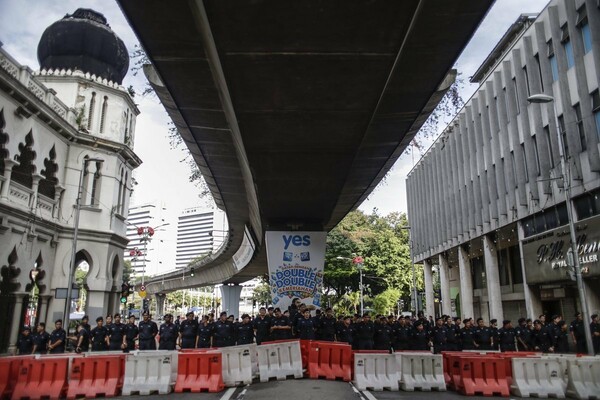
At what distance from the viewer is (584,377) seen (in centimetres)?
1109

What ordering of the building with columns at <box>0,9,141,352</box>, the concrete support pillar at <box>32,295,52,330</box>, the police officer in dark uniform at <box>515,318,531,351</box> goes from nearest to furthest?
the police officer in dark uniform at <box>515,318,531,351</box> → the building with columns at <box>0,9,141,352</box> → the concrete support pillar at <box>32,295,52,330</box>

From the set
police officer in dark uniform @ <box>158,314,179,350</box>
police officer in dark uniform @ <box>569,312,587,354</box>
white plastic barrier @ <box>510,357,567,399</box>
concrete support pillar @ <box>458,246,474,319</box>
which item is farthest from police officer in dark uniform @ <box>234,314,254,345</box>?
concrete support pillar @ <box>458,246,474,319</box>

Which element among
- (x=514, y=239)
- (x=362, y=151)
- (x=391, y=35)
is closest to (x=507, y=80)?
(x=514, y=239)

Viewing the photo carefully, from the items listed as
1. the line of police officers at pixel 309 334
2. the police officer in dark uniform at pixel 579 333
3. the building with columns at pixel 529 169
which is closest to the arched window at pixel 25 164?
the line of police officers at pixel 309 334

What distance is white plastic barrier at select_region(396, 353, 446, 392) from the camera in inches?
471

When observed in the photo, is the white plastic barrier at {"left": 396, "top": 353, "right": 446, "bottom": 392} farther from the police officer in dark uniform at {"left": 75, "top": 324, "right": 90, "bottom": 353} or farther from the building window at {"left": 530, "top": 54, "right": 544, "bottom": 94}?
the building window at {"left": 530, "top": 54, "right": 544, "bottom": 94}

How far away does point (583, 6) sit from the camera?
804 inches

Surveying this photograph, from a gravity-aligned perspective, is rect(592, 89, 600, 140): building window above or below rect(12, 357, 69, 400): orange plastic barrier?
above

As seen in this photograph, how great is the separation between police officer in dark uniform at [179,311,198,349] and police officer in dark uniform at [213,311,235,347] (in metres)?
0.69

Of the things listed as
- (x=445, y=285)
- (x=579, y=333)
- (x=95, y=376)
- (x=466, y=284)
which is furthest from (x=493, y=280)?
(x=95, y=376)

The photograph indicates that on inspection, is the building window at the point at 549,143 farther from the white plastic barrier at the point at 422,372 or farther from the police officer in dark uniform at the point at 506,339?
the white plastic barrier at the point at 422,372

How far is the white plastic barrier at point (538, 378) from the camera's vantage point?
11.2 m

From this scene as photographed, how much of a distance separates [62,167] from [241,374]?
20037 mm

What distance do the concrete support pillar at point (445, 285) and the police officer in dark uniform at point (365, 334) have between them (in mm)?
26964
